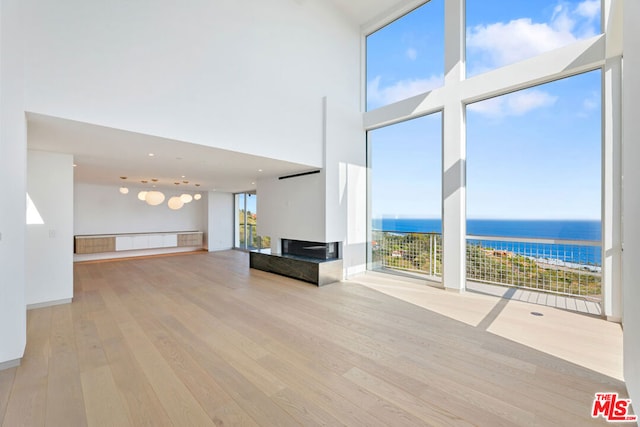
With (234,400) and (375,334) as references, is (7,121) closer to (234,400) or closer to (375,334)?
(234,400)

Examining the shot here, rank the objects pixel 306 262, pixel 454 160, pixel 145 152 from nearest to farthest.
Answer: pixel 145 152
pixel 454 160
pixel 306 262

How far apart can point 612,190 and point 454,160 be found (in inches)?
78.7

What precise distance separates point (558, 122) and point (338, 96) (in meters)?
3.87

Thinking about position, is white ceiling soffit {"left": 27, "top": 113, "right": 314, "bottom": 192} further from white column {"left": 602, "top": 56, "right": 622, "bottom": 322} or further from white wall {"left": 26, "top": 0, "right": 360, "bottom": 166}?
white column {"left": 602, "top": 56, "right": 622, "bottom": 322}

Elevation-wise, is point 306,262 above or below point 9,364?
above

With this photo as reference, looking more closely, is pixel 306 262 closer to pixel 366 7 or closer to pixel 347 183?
pixel 347 183

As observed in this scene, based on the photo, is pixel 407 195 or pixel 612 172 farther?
pixel 407 195

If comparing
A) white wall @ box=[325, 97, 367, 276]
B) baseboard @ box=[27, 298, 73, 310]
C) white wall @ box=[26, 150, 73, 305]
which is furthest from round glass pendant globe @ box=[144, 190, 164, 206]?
white wall @ box=[325, 97, 367, 276]

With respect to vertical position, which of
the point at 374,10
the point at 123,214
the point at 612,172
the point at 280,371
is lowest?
the point at 280,371

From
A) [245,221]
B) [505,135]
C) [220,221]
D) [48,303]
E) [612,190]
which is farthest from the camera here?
[245,221]

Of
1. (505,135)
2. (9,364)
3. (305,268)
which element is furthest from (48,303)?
(505,135)

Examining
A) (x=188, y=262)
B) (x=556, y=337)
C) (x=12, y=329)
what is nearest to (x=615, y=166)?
(x=556, y=337)

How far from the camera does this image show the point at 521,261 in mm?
4340

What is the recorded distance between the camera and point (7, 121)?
223 cm
